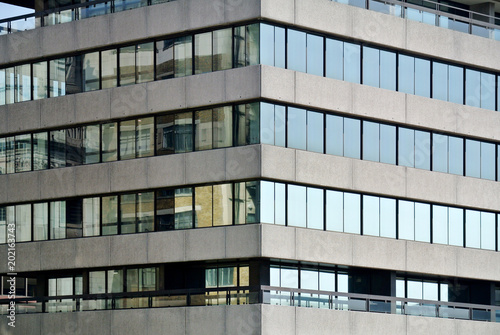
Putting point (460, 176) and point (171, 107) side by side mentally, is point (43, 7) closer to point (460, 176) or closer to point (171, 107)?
point (171, 107)

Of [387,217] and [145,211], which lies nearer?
[145,211]

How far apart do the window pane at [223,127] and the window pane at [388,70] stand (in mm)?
7645

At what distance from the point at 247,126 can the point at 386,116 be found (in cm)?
717

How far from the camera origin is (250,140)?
47.6 m

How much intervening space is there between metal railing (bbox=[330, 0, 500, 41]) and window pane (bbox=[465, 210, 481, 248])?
836cm

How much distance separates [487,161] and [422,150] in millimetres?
4174

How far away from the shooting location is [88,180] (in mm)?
52000

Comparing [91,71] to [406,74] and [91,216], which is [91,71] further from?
[406,74]

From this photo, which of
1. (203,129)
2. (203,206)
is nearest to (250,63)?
(203,129)

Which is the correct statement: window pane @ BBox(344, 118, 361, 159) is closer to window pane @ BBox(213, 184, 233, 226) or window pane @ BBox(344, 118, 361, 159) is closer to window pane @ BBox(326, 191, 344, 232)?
window pane @ BBox(326, 191, 344, 232)

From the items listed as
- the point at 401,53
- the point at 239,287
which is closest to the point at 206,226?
the point at 239,287

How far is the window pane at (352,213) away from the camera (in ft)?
164

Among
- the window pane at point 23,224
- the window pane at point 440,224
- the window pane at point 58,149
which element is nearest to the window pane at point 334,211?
the window pane at point 440,224

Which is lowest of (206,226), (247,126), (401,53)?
(206,226)
